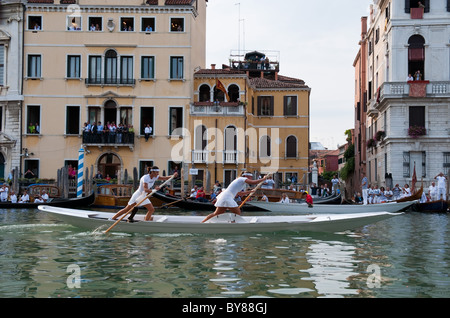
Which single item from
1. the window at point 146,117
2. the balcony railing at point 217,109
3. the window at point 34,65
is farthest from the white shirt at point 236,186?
the window at point 34,65

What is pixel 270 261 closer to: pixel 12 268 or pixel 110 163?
pixel 12 268

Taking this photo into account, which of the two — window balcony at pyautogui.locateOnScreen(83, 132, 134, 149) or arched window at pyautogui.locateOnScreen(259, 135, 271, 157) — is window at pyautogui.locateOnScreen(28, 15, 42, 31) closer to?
window balcony at pyautogui.locateOnScreen(83, 132, 134, 149)

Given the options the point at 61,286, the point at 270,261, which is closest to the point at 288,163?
the point at 270,261

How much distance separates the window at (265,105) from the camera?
36219 mm

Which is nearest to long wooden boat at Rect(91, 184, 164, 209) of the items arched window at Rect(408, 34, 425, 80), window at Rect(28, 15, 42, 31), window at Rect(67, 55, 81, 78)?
window at Rect(67, 55, 81, 78)

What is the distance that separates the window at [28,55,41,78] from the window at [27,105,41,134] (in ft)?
5.49

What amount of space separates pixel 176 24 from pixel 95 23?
4.11 metres

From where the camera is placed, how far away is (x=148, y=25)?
102 feet

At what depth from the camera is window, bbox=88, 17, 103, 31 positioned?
101ft

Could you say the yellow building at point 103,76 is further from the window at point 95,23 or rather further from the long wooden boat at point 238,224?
the long wooden boat at point 238,224

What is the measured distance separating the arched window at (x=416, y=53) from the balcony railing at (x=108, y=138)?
13.7m

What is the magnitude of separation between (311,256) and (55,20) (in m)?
25.0

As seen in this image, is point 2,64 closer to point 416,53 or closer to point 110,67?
point 110,67

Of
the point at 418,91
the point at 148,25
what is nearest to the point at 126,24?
the point at 148,25
